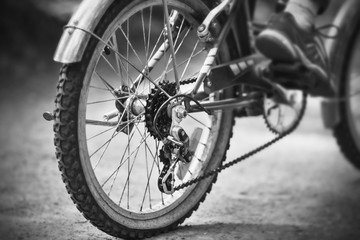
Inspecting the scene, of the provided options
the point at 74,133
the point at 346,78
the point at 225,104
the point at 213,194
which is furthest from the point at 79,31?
the point at 346,78

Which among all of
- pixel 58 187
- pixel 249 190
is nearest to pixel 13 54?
pixel 58 187

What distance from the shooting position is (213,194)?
124 inches

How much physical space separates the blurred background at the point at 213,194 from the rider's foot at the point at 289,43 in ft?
2.47

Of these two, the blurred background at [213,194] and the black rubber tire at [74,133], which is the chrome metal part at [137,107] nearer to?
the black rubber tire at [74,133]

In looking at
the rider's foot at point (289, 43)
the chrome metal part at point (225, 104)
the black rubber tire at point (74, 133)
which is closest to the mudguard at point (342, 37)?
the rider's foot at point (289, 43)

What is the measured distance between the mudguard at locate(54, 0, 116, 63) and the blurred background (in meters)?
0.85

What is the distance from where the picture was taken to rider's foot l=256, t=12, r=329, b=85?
239cm

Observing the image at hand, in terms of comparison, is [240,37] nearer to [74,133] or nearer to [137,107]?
[137,107]

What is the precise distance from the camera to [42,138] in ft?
13.7

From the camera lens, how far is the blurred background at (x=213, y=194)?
2545mm

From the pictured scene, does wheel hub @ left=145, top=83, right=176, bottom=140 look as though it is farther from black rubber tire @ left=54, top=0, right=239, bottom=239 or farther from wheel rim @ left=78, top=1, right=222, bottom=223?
black rubber tire @ left=54, top=0, right=239, bottom=239

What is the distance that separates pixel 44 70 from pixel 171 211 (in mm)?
4268

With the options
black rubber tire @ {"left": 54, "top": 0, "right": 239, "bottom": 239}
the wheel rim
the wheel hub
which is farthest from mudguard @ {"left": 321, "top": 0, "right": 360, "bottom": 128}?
black rubber tire @ {"left": 54, "top": 0, "right": 239, "bottom": 239}

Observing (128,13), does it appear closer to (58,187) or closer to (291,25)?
(291,25)
